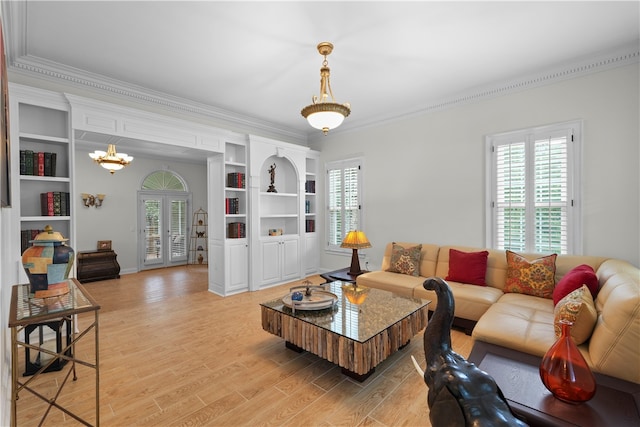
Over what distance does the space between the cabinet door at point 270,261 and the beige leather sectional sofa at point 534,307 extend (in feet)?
6.15

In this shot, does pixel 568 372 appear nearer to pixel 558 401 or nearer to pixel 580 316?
pixel 558 401

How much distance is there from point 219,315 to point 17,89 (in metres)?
3.22

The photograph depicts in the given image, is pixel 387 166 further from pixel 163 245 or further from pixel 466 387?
pixel 163 245

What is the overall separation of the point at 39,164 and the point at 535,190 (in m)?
5.67

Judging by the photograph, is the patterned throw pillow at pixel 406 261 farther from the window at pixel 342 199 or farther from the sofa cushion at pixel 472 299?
the window at pixel 342 199

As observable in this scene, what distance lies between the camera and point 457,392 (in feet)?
2.18

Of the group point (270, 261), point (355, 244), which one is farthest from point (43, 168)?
point (355, 244)

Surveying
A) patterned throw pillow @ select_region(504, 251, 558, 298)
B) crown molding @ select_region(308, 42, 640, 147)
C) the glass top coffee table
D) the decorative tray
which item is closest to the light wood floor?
the glass top coffee table

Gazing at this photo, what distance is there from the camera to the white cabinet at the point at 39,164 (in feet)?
10.1

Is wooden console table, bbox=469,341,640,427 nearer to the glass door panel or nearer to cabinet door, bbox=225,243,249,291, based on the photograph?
cabinet door, bbox=225,243,249,291

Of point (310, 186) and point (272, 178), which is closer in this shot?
point (272, 178)

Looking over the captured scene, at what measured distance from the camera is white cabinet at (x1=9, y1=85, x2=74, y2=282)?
3.09m

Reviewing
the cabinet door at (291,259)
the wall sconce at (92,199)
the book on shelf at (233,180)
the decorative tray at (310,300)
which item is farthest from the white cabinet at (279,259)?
the wall sconce at (92,199)

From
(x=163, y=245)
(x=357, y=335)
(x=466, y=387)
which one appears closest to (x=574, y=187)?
(x=357, y=335)
